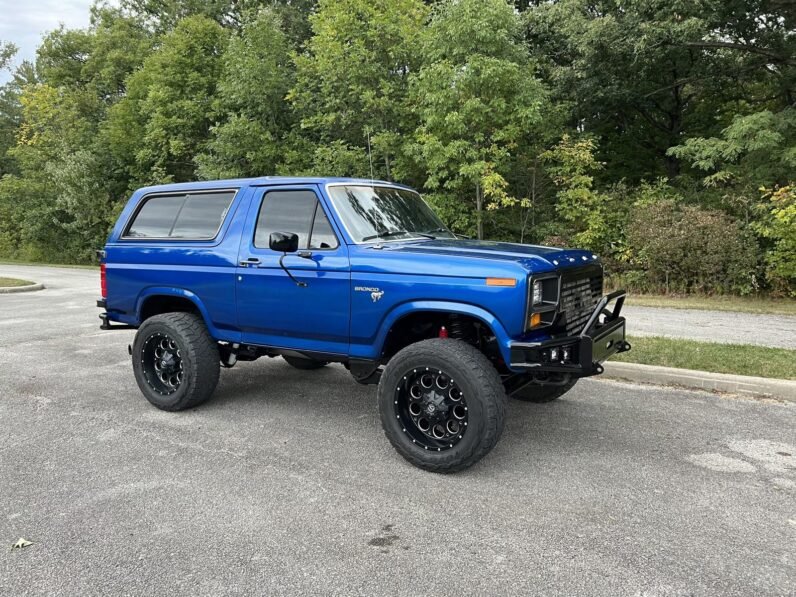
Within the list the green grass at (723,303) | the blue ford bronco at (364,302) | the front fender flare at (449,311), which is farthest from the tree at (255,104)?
the front fender flare at (449,311)

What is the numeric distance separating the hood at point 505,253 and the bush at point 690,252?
983 centimetres

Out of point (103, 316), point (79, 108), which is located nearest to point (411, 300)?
point (103, 316)

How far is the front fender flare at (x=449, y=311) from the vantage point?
149 inches

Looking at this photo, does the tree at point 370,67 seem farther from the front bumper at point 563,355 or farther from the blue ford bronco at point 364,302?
the front bumper at point 563,355

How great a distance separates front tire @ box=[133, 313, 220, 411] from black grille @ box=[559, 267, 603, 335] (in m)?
3.12

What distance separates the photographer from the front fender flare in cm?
379

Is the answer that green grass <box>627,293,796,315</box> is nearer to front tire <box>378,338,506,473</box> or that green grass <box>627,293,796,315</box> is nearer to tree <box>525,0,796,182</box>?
tree <box>525,0,796,182</box>

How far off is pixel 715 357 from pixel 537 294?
4157 millimetres

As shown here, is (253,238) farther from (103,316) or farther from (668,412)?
(668,412)

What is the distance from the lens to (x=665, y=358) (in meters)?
6.75

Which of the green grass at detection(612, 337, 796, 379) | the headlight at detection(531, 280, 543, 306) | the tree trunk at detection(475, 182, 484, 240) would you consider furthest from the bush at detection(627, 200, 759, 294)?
the headlight at detection(531, 280, 543, 306)

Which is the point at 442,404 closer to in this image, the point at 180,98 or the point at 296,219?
the point at 296,219

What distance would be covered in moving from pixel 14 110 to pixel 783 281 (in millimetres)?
55383

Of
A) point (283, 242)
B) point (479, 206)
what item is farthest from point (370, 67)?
point (283, 242)
